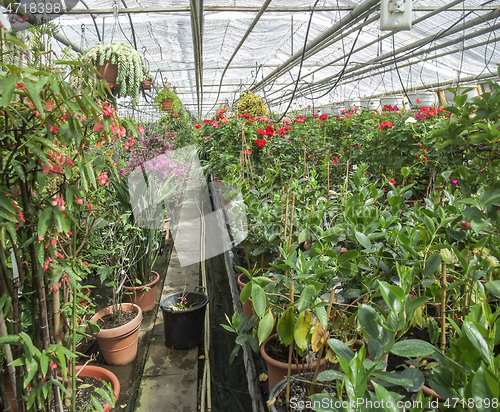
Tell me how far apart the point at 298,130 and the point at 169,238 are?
1984 millimetres

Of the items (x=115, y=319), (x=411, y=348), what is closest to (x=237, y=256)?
(x=115, y=319)

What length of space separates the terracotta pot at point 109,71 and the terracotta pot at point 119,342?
1468 mm

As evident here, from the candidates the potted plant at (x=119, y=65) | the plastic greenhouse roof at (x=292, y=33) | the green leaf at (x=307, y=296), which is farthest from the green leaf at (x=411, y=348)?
the plastic greenhouse roof at (x=292, y=33)

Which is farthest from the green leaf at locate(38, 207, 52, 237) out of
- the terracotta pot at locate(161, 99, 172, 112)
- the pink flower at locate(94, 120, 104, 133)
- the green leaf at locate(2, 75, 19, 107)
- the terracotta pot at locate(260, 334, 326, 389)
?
the terracotta pot at locate(161, 99, 172, 112)

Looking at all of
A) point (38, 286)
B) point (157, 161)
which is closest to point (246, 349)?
point (38, 286)

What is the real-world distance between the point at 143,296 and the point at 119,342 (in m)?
0.59

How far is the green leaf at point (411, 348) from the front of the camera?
591mm

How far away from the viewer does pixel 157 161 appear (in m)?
3.68

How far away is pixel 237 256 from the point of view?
260 centimetres

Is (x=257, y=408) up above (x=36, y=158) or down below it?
below

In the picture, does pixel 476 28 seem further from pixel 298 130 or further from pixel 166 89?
pixel 166 89

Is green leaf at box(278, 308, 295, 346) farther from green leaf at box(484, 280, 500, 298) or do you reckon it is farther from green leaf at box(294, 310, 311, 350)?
green leaf at box(484, 280, 500, 298)

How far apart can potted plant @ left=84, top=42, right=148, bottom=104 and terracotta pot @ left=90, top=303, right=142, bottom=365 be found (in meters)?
1.45

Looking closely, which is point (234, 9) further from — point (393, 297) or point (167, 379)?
point (393, 297)
